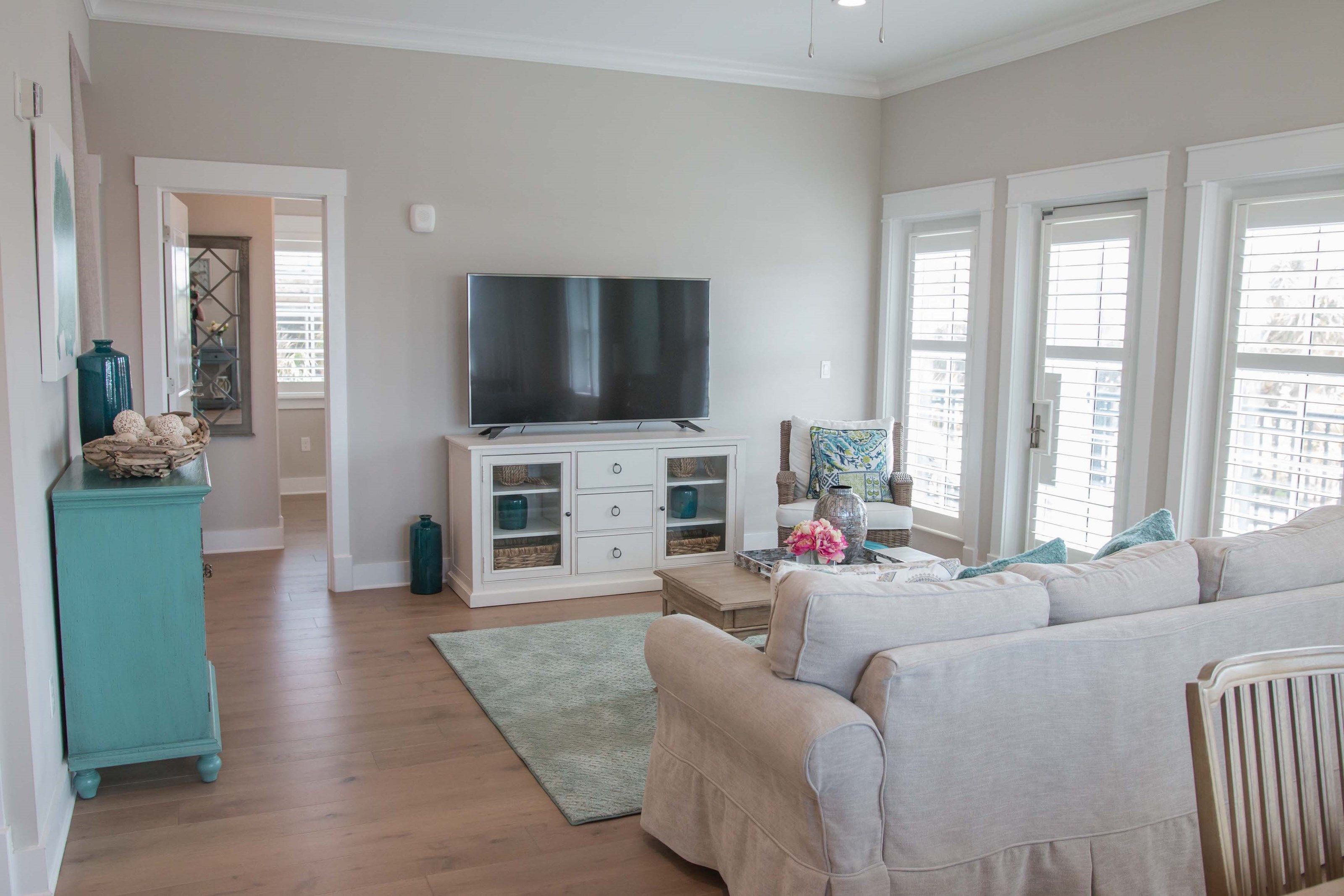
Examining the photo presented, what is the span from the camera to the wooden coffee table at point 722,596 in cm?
348

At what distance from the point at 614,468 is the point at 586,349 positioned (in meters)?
0.70

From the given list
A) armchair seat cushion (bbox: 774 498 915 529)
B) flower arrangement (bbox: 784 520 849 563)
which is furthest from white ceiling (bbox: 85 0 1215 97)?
flower arrangement (bbox: 784 520 849 563)

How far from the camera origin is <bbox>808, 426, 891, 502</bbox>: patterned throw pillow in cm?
536

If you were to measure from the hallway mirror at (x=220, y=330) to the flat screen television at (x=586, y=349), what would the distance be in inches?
80.7

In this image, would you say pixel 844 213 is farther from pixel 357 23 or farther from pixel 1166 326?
pixel 357 23

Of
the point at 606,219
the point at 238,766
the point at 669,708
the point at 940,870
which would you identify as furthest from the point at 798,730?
the point at 606,219

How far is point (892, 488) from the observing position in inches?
213

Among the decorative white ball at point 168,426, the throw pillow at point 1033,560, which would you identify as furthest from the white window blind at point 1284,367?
the decorative white ball at point 168,426

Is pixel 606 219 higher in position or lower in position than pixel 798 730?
higher

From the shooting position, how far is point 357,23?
4.92 m

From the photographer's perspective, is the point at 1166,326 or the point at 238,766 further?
the point at 1166,326

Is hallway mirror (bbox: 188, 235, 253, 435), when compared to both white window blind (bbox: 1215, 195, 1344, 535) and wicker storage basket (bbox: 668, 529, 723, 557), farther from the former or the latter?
white window blind (bbox: 1215, 195, 1344, 535)

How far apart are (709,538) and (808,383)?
133 centimetres

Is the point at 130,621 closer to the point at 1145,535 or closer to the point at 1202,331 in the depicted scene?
the point at 1145,535
